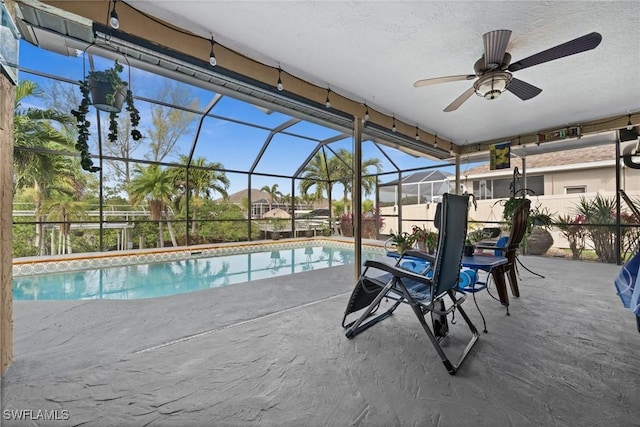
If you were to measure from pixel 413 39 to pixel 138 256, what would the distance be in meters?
7.00

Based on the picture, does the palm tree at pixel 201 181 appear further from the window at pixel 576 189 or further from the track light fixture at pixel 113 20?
the window at pixel 576 189

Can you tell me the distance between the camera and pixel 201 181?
8.82 meters

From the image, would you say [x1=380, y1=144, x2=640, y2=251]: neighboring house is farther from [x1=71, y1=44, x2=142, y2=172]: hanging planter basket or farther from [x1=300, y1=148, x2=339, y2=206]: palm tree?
[x1=71, y1=44, x2=142, y2=172]: hanging planter basket

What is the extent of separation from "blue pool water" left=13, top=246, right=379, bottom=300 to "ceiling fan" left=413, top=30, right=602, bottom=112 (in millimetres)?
4762

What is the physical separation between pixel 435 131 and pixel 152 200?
769 centimetres

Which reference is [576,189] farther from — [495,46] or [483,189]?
[495,46]

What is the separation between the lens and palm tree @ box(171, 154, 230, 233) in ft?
27.8

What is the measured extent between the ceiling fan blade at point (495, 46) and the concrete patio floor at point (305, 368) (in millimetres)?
2279

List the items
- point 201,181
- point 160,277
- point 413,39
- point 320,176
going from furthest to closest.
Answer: point 320,176 → point 201,181 → point 160,277 → point 413,39

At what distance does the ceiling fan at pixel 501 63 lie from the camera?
6.74 ft

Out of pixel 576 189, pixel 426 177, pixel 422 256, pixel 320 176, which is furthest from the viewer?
pixel 320 176

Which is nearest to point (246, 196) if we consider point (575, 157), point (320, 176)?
point (320, 176)

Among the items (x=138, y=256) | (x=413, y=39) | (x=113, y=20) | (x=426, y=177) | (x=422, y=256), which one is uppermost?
(x=413, y=39)

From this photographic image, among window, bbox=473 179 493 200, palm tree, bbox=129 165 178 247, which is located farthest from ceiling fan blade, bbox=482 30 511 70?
window, bbox=473 179 493 200
